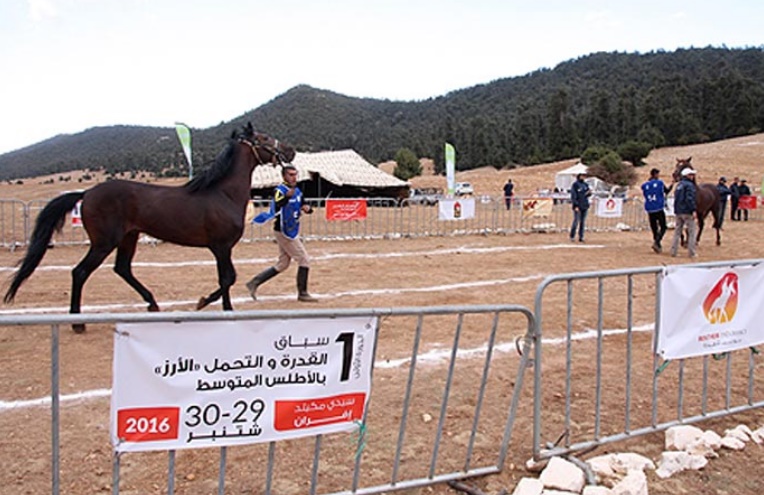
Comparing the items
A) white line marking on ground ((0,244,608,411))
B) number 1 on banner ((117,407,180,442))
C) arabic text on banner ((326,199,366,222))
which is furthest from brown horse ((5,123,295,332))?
arabic text on banner ((326,199,366,222))

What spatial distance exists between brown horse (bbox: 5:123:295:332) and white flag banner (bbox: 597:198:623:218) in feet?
56.4

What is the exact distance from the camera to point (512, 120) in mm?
109125

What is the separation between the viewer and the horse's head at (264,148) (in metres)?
7.55

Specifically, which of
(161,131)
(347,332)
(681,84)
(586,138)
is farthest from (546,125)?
(347,332)

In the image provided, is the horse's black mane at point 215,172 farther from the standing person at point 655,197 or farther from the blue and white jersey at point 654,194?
the blue and white jersey at point 654,194

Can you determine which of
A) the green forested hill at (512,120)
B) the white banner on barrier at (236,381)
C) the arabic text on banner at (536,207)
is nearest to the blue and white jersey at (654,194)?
the arabic text on banner at (536,207)

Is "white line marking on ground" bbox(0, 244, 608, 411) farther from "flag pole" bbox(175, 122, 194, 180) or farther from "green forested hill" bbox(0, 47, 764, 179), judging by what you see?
"green forested hill" bbox(0, 47, 764, 179)

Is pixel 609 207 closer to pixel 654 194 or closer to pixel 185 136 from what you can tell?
pixel 654 194

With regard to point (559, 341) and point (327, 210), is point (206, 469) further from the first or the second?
point (327, 210)

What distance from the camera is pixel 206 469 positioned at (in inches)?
141

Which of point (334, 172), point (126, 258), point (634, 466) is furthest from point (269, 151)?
point (334, 172)

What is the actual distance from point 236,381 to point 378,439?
151 cm

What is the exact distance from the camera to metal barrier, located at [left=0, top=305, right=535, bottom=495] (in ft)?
9.21

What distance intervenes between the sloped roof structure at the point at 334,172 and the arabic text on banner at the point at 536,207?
16502 mm
